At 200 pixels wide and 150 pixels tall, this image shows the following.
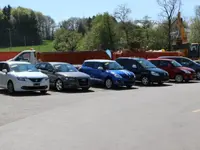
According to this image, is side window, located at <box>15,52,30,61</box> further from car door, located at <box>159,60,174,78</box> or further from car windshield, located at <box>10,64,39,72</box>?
car windshield, located at <box>10,64,39,72</box>

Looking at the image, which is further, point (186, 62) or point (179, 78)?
point (186, 62)

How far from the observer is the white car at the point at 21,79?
1747cm

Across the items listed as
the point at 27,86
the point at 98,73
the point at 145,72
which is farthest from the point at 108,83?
the point at 27,86

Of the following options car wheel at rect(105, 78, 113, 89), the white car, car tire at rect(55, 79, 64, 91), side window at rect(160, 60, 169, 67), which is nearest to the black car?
side window at rect(160, 60, 169, 67)

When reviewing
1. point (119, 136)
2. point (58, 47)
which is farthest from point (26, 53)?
point (58, 47)

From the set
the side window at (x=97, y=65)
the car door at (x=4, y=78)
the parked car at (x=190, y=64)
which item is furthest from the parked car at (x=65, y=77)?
the parked car at (x=190, y=64)

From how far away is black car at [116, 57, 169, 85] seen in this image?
24047 mm

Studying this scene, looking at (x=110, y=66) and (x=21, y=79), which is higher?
(x=110, y=66)

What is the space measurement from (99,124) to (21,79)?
8577mm

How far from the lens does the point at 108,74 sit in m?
21.7

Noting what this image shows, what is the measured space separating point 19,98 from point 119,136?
8.59 metres

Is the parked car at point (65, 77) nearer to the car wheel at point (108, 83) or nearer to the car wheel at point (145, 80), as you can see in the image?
the car wheel at point (108, 83)

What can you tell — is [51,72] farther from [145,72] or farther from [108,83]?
[145,72]

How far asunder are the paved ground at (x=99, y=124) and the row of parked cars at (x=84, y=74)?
2.63 metres
